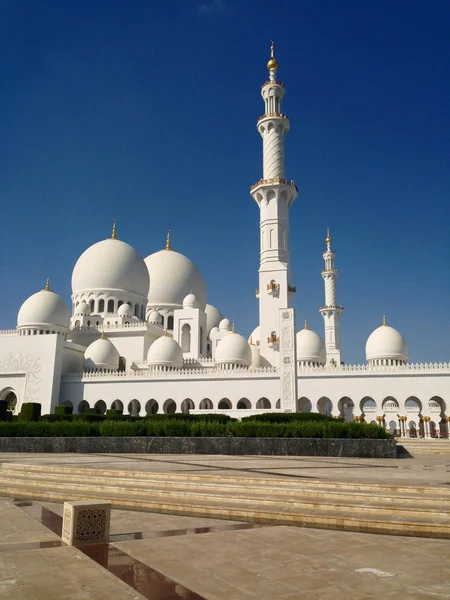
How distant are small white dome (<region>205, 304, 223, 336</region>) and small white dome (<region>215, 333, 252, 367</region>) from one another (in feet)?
44.2

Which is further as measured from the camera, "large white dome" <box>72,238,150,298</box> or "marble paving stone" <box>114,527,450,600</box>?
"large white dome" <box>72,238,150,298</box>

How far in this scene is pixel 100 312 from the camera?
38844 mm

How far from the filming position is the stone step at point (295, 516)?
5.47 m

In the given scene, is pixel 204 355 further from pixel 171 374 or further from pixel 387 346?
pixel 387 346

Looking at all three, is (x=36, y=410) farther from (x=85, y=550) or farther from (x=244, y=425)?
(x=85, y=550)

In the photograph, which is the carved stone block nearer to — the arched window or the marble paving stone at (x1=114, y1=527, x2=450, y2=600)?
the marble paving stone at (x1=114, y1=527, x2=450, y2=600)

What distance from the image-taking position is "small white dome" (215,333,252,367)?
32062mm

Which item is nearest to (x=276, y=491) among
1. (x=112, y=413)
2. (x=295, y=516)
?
(x=295, y=516)

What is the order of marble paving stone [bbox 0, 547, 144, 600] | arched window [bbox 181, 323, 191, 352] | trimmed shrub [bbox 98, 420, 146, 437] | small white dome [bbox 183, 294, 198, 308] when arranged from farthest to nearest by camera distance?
small white dome [bbox 183, 294, 198, 308] < arched window [bbox 181, 323, 191, 352] < trimmed shrub [bbox 98, 420, 146, 437] < marble paving stone [bbox 0, 547, 144, 600]

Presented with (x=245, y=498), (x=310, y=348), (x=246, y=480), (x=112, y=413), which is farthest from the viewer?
(x=310, y=348)

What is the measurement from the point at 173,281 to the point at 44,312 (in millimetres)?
10569

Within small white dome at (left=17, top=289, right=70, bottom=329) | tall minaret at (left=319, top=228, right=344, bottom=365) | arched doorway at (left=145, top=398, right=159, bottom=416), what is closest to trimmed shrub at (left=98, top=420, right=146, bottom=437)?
arched doorway at (left=145, top=398, right=159, bottom=416)

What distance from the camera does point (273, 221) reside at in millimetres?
33750

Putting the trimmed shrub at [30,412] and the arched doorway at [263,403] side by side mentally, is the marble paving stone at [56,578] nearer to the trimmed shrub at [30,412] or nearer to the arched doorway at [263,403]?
the trimmed shrub at [30,412]
